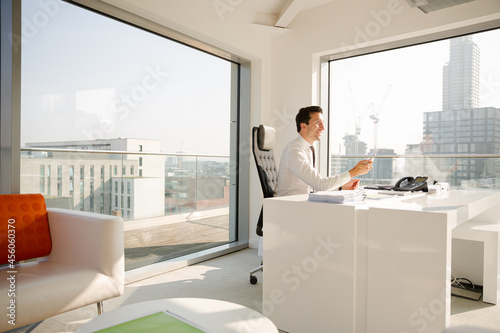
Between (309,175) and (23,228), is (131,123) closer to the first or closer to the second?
(23,228)

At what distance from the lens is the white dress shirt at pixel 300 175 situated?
247 cm

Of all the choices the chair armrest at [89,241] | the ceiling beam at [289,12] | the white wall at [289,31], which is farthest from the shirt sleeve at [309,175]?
the ceiling beam at [289,12]

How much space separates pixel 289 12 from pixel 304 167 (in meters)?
2.16

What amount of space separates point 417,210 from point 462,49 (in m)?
2.46

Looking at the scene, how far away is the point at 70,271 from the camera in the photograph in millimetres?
1774

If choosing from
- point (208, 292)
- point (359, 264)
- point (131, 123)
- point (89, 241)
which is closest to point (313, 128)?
point (359, 264)

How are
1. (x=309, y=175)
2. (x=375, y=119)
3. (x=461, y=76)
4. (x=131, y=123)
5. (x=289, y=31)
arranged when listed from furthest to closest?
(x=289, y=31) < (x=375, y=119) < (x=461, y=76) < (x=131, y=123) < (x=309, y=175)

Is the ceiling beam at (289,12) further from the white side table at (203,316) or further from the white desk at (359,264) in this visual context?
the white side table at (203,316)

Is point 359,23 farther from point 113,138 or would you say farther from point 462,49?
point 113,138

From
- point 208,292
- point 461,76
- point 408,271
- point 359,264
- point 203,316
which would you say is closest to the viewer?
point 203,316

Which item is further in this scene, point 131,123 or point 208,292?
point 131,123

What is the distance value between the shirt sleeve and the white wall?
1606 millimetres

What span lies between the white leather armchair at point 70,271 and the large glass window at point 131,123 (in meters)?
0.69

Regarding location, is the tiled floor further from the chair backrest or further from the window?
the window
